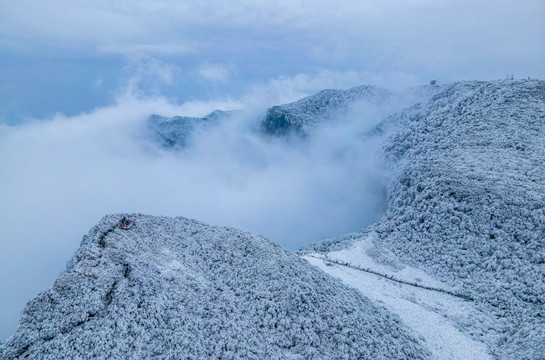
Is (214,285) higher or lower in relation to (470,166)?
lower

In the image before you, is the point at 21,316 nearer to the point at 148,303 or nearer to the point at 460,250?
the point at 148,303

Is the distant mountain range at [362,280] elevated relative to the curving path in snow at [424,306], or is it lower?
elevated

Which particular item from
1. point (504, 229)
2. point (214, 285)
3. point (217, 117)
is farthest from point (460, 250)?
point (217, 117)

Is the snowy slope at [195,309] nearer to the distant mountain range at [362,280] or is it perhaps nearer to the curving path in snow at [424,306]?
the distant mountain range at [362,280]

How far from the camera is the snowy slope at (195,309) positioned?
22.2 ft

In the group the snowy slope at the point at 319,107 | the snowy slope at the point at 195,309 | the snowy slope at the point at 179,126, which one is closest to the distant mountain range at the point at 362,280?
the snowy slope at the point at 195,309

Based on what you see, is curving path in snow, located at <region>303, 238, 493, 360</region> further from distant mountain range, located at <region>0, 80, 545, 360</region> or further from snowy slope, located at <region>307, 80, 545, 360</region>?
snowy slope, located at <region>307, 80, 545, 360</region>

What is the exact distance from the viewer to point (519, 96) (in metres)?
19.1

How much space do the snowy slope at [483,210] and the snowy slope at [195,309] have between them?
13.3 ft

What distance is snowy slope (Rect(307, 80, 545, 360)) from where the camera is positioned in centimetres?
1112

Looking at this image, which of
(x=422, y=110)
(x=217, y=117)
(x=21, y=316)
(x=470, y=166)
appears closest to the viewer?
(x=21, y=316)

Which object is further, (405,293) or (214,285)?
(405,293)

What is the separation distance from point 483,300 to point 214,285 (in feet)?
26.8

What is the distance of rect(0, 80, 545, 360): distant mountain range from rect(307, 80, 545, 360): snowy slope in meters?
0.05
